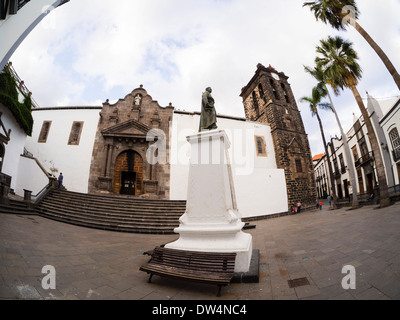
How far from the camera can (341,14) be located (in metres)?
8.75

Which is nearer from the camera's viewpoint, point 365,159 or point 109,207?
point 109,207

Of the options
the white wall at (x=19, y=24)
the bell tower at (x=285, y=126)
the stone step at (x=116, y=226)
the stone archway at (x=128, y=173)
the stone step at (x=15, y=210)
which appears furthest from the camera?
the bell tower at (x=285, y=126)

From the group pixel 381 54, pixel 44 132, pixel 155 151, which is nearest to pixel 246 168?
pixel 155 151

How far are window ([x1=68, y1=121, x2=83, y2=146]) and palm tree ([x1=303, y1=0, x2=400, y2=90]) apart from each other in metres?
18.7

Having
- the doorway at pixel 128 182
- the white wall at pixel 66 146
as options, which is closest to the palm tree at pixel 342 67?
the doorway at pixel 128 182

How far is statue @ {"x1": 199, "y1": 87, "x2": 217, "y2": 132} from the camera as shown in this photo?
Answer: 4.96 m

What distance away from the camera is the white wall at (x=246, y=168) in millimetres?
13812

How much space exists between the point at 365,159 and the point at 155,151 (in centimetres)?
2119

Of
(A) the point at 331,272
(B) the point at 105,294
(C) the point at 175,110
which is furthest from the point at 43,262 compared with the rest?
(C) the point at 175,110

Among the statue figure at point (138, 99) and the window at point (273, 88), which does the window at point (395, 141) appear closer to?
the window at point (273, 88)

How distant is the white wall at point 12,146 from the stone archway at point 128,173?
259 inches

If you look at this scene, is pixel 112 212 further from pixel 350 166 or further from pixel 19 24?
pixel 350 166

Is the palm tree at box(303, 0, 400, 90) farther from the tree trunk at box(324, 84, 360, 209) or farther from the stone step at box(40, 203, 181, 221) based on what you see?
the stone step at box(40, 203, 181, 221)

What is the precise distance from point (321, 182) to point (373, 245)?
38.1 metres
